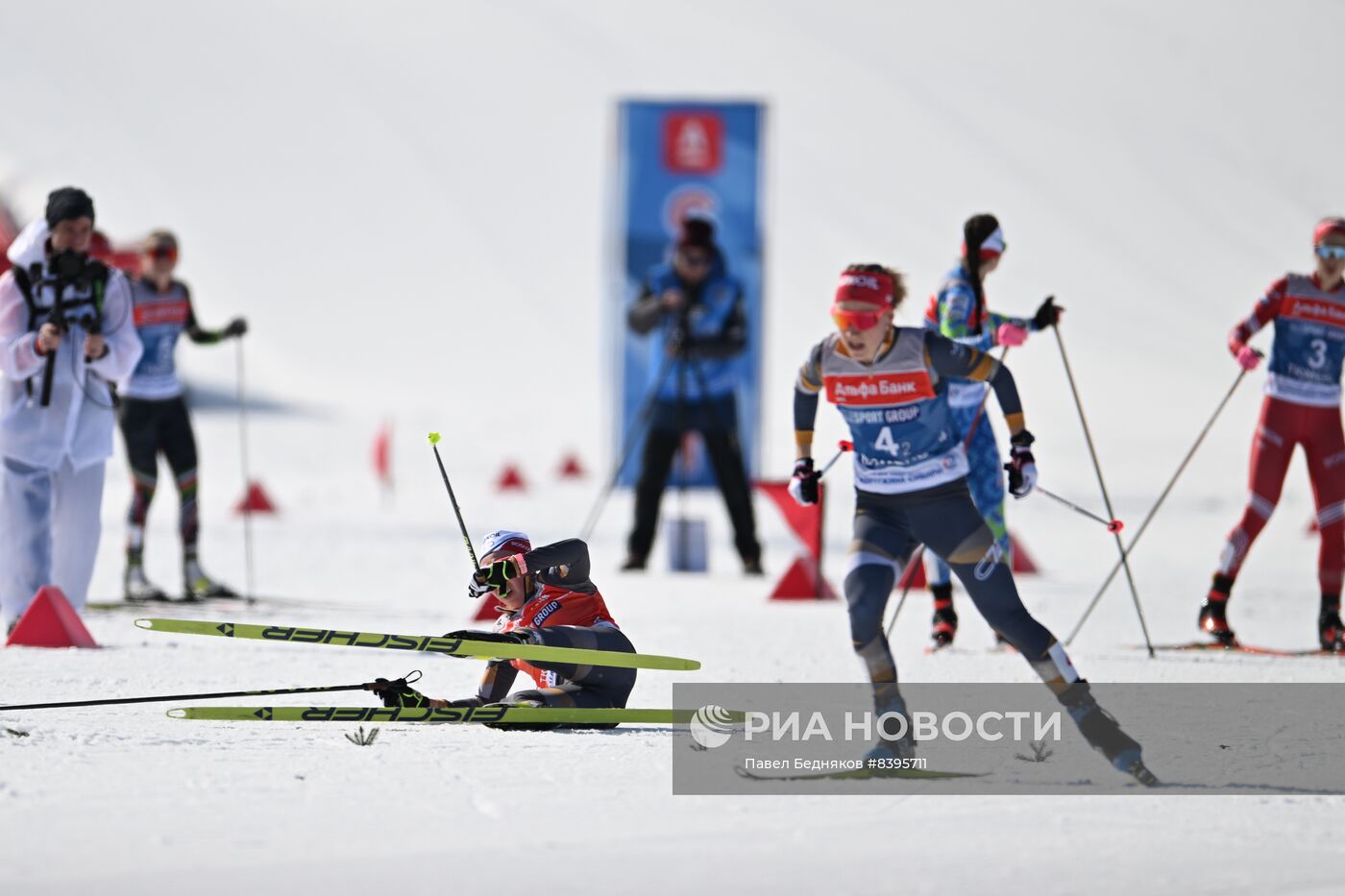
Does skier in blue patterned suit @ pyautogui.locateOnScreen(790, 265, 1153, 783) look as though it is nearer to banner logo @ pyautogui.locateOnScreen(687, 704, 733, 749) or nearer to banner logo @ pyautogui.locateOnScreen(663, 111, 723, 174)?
banner logo @ pyautogui.locateOnScreen(687, 704, 733, 749)

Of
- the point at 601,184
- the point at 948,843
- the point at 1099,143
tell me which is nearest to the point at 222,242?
the point at 601,184

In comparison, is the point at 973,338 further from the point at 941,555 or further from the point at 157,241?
the point at 157,241

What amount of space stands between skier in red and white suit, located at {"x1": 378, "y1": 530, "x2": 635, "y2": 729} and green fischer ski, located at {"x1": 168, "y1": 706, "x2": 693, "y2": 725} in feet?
0.25

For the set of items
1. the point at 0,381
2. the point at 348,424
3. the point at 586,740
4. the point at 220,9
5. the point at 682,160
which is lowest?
the point at 348,424

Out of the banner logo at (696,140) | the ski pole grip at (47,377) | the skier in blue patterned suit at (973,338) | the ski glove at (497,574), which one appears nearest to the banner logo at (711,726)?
the ski glove at (497,574)

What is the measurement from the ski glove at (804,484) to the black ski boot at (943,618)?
288 centimetres

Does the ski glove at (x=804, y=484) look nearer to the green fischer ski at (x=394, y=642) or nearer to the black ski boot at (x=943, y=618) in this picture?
the green fischer ski at (x=394, y=642)

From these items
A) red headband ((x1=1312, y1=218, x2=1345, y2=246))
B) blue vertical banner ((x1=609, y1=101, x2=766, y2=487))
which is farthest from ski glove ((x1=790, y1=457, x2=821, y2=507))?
blue vertical banner ((x1=609, y1=101, x2=766, y2=487))

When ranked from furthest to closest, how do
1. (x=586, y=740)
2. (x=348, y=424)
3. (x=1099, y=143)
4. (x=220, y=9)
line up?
(x=220, y=9), (x=1099, y=143), (x=348, y=424), (x=586, y=740)

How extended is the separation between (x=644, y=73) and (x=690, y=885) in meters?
62.0

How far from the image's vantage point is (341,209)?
61.7 m

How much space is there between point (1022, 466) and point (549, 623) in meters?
1.76

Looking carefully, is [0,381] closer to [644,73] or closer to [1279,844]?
[1279,844]

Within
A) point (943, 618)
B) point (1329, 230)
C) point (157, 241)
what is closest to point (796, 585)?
point (943, 618)
